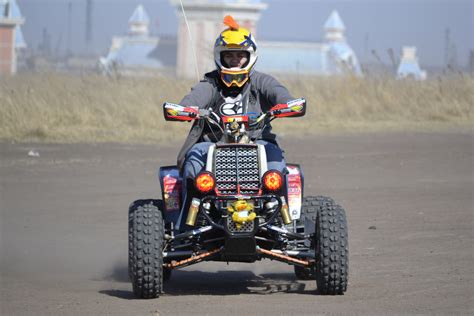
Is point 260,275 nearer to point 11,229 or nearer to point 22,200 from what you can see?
point 11,229

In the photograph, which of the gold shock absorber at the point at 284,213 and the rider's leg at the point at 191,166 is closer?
the gold shock absorber at the point at 284,213

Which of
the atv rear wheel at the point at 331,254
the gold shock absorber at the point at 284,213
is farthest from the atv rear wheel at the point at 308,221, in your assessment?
the gold shock absorber at the point at 284,213

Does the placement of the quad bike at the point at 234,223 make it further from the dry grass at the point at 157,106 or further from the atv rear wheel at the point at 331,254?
the dry grass at the point at 157,106

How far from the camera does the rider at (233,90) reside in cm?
922

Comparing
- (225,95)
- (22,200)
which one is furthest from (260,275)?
(22,200)

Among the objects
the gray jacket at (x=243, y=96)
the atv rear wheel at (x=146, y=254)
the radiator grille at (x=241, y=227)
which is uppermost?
the gray jacket at (x=243, y=96)

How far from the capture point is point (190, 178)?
866cm

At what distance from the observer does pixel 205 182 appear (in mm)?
8398

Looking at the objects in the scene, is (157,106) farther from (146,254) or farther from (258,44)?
(258,44)

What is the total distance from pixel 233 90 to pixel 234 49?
338 mm

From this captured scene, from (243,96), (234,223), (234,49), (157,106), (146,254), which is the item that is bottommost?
(157,106)

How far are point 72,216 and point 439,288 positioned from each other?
5969mm

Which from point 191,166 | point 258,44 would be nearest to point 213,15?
point 258,44

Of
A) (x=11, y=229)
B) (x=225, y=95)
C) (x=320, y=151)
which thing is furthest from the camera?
(x=320, y=151)
